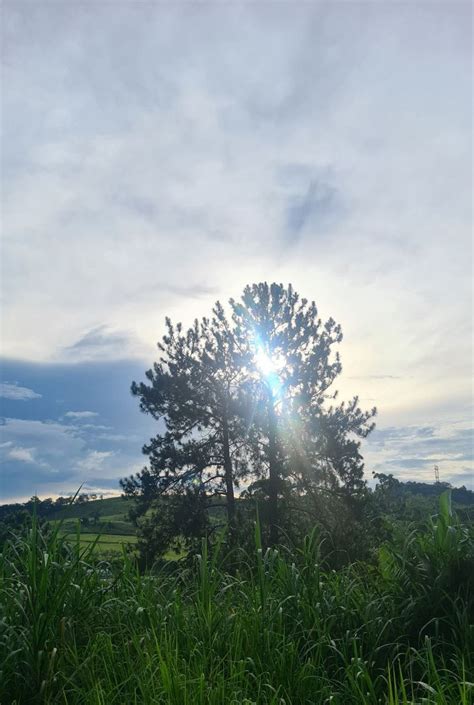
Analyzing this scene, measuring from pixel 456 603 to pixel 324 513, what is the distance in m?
17.2

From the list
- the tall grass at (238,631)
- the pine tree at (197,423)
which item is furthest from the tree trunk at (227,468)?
the tall grass at (238,631)

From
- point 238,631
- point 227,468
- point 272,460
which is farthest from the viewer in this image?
point 227,468

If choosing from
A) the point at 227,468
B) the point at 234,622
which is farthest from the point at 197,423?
the point at 234,622

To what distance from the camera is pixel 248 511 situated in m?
21.7

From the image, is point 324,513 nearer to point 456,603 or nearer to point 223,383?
point 223,383

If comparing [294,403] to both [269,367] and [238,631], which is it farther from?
[238,631]

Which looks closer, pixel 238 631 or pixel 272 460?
pixel 238 631

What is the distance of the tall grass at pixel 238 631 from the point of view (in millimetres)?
4199

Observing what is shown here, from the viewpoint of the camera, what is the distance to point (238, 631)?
4840 mm

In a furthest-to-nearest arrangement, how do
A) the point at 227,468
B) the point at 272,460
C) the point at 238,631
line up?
the point at 227,468 < the point at 272,460 < the point at 238,631

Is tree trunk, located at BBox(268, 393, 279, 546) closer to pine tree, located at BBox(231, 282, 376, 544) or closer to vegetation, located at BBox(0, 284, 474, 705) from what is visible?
pine tree, located at BBox(231, 282, 376, 544)

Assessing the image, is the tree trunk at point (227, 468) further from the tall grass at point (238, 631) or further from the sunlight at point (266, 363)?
the tall grass at point (238, 631)

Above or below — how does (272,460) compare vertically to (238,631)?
above

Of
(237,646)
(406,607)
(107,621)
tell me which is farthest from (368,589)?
(107,621)
